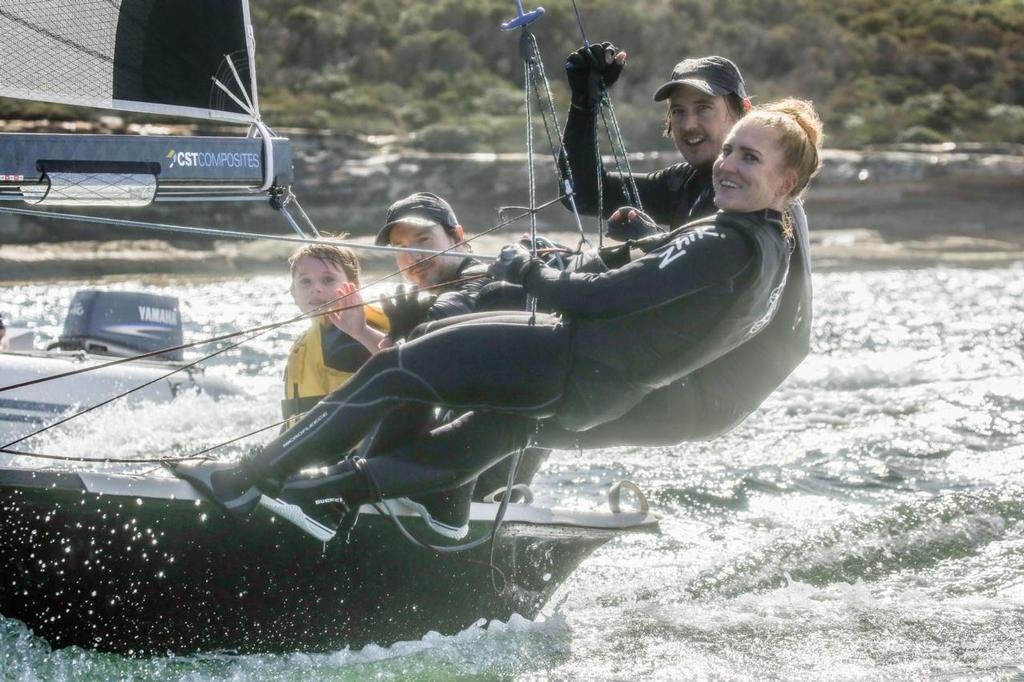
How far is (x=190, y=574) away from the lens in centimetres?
402

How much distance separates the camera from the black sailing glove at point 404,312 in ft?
14.3

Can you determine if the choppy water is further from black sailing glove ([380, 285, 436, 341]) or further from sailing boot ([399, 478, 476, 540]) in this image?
black sailing glove ([380, 285, 436, 341])

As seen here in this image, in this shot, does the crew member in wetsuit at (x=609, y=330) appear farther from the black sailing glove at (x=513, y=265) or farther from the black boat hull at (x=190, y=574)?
the black boat hull at (x=190, y=574)

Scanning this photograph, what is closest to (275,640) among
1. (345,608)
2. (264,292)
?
(345,608)

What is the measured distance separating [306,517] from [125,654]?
752 millimetres

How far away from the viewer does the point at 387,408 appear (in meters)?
3.65

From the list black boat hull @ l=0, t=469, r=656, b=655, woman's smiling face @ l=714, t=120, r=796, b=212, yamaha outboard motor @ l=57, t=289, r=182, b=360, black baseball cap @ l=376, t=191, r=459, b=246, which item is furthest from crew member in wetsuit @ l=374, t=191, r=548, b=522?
yamaha outboard motor @ l=57, t=289, r=182, b=360

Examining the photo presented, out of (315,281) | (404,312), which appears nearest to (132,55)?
(315,281)

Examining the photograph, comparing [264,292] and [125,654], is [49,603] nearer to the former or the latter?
[125,654]

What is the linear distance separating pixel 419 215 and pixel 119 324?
454cm

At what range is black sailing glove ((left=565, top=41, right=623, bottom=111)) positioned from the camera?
4555mm

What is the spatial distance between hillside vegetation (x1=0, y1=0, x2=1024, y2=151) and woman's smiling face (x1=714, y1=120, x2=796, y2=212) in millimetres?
27468

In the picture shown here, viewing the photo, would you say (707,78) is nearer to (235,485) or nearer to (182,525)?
(235,485)

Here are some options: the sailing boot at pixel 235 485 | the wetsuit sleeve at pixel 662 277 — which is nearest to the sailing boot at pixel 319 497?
the sailing boot at pixel 235 485
